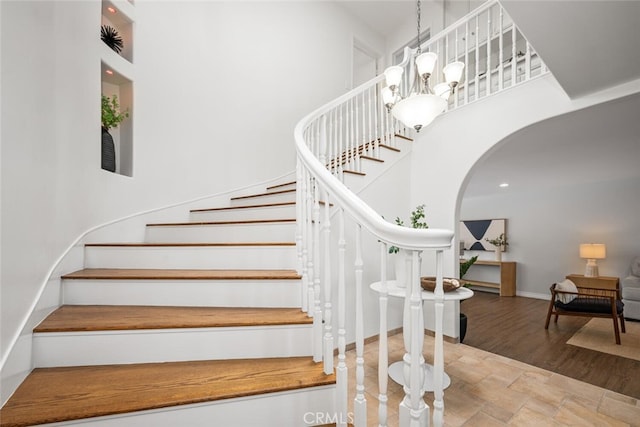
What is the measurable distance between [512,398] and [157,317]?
236 cm

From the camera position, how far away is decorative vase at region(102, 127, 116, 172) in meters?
2.19

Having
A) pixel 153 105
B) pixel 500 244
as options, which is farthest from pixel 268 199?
pixel 500 244

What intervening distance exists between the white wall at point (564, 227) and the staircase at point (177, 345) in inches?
245

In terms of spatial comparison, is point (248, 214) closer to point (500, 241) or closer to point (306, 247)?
point (306, 247)

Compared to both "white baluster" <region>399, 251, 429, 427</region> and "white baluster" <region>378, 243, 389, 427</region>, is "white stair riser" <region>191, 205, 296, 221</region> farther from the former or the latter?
"white baluster" <region>399, 251, 429, 427</region>

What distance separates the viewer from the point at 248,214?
261 centimetres

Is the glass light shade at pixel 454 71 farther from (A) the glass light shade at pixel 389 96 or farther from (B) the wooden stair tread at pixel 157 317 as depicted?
(B) the wooden stair tread at pixel 157 317

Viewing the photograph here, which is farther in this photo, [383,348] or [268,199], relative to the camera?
[268,199]

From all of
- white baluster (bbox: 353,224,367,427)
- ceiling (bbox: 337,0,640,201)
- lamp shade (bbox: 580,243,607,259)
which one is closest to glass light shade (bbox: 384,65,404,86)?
ceiling (bbox: 337,0,640,201)

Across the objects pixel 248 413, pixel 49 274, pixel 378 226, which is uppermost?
pixel 378 226

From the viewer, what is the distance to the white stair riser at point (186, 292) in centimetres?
158

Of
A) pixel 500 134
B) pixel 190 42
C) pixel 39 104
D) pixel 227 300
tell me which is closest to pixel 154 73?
pixel 190 42

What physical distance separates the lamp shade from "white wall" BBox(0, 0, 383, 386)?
16.7ft

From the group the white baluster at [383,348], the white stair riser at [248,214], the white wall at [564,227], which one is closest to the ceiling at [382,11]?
the white stair riser at [248,214]
